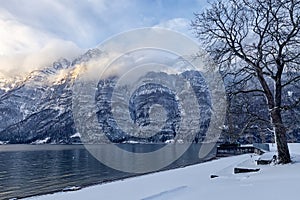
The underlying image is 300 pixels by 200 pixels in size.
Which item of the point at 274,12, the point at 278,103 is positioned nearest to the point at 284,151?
the point at 278,103

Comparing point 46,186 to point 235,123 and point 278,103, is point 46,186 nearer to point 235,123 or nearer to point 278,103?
point 235,123

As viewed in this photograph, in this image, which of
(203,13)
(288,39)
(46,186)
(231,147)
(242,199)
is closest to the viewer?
(242,199)

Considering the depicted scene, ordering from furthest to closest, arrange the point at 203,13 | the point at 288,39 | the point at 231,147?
the point at 231,147 → the point at 203,13 → the point at 288,39

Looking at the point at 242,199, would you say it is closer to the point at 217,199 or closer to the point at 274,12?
the point at 217,199

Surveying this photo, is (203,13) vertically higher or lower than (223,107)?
higher

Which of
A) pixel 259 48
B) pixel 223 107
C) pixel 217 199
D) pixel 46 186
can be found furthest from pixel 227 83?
pixel 46 186

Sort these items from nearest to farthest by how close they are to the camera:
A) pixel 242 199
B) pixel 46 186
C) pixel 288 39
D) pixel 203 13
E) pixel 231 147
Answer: pixel 242 199 < pixel 288 39 < pixel 203 13 < pixel 46 186 < pixel 231 147

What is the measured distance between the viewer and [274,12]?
1975 cm

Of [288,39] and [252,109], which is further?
[252,109]

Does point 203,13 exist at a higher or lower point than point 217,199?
higher

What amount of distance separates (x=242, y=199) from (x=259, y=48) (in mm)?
11641

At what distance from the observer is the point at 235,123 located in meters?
22.0

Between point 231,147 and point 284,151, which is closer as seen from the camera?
point 284,151

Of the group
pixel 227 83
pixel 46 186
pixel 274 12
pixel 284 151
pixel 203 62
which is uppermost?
pixel 274 12
